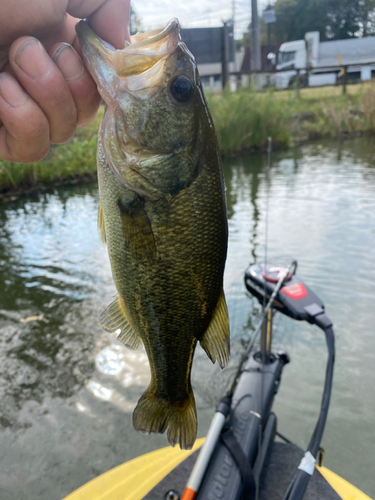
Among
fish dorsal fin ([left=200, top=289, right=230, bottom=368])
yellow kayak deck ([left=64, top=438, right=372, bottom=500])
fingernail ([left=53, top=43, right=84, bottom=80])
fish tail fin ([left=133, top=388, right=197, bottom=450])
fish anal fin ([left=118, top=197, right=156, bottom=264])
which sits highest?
fingernail ([left=53, top=43, right=84, bottom=80])

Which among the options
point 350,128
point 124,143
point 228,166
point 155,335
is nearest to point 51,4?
point 124,143

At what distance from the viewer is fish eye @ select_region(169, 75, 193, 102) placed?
1.02 meters

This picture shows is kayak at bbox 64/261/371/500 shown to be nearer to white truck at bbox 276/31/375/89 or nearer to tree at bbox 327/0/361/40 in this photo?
white truck at bbox 276/31/375/89

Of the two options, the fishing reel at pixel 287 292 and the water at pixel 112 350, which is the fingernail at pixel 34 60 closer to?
the fishing reel at pixel 287 292

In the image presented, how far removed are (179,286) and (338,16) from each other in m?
43.4

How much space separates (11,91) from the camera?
104 cm

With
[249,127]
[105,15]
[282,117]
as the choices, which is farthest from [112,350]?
[282,117]

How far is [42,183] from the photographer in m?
10.3

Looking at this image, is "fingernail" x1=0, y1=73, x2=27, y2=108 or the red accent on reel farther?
the red accent on reel

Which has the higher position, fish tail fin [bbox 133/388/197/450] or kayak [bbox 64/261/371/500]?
fish tail fin [bbox 133/388/197/450]

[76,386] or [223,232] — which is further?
[76,386]

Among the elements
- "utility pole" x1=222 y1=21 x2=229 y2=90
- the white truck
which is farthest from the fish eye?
the white truck

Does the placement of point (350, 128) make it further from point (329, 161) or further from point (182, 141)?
point (182, 141)

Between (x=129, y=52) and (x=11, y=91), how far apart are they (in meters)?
0.32
